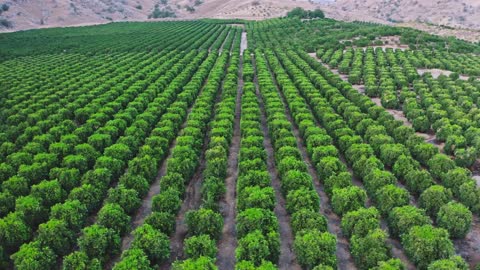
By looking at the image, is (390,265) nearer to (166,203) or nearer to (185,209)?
(166,203)

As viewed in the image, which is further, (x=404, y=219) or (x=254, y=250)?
(x=404, y=219)

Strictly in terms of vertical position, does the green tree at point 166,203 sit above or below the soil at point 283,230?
above

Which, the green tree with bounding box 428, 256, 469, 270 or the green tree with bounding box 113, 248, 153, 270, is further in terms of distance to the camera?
the green tree with bounding box 113, 248, 153, 270

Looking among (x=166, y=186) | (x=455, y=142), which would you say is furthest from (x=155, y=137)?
(x=455, y=142)

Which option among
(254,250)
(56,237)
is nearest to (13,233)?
(56,237)

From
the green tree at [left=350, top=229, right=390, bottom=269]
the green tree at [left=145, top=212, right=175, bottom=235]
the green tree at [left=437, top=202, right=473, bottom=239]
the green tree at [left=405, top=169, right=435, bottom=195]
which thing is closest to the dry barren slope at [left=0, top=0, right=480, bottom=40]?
the green tree at [left=405, top=169, right=435, bottom=195]

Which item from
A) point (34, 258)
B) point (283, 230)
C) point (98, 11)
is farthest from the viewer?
point (98, 11)

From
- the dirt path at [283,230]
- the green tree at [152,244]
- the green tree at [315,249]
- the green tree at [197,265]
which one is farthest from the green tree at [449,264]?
the green tree at [152,244]

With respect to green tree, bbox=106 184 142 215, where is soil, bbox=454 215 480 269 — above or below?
below

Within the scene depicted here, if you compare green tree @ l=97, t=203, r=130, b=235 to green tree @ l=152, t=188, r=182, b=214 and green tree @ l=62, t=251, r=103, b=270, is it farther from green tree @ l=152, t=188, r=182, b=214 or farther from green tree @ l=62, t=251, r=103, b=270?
green tree @ l=62, t=251, r=103, b=270

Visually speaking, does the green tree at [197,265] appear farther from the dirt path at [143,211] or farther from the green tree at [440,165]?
the green tree at [440,165]

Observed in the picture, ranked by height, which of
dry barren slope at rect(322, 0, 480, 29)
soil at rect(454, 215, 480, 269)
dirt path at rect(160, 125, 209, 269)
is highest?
dry barren slope at rect(322, 0, 480, 29)

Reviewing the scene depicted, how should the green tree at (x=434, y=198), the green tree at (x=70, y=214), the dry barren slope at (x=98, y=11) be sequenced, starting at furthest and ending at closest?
the dry barren slope at (x=98, y=11) < the green tree at (x=434, y=198) < the green tree at (x=70, y=214)
